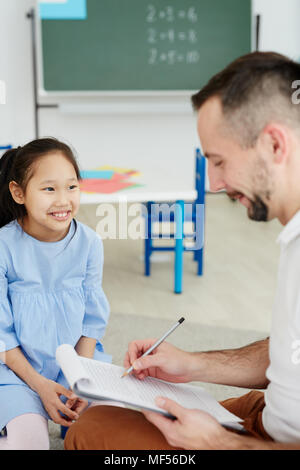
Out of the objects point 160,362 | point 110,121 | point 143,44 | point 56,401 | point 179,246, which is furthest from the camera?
point 110,121

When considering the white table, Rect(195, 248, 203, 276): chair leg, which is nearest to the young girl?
the white table

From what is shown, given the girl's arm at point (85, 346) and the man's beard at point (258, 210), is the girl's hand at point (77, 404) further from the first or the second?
the man's beard at point (258, 210)

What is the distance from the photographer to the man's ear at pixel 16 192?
1515mm

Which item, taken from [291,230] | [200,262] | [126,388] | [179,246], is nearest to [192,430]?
[126,388]

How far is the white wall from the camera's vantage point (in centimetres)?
477

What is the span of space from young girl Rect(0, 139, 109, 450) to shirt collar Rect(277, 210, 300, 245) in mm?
628

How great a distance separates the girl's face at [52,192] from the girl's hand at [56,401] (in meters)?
0.39

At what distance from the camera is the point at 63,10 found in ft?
15.0

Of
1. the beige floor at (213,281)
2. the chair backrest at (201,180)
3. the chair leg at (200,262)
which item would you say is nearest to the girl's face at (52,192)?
the beige floor at (213,281)

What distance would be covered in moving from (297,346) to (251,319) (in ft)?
6.01

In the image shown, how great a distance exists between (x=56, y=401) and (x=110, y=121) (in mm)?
3944

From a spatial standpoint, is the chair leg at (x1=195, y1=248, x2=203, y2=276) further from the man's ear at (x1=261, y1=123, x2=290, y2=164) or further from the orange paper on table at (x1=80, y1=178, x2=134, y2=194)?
the man's ear at (x1=261, y1=123, x2=290, y2=164)

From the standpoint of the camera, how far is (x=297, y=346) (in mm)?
1027

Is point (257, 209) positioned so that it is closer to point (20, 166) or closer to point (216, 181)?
point (216, 181)
